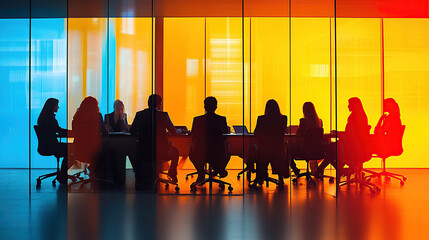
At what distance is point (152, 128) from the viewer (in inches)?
269

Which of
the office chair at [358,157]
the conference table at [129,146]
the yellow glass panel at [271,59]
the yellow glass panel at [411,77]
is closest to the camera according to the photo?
the office chair at [358,157]

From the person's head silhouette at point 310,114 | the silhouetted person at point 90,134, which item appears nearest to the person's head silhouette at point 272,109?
the person's head silhouette at point 310,114

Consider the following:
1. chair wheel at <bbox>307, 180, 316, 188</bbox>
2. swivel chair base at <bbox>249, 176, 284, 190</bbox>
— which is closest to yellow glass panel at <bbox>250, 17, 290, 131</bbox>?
chair wheel at <bbox>307, 180, 316, 188</bbox>

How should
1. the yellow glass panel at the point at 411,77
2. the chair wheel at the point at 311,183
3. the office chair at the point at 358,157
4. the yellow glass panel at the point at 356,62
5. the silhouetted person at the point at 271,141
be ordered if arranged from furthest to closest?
the yellow glass panel at the point at 411,77, the chair wheel at the point at 311,183, the silhouetted person at the point at 271,141, the office chair at the point at 358,157, the yellow glass panel at the point at 356,62

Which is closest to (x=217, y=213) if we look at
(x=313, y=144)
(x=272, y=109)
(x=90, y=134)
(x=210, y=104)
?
(x=210, y=104)

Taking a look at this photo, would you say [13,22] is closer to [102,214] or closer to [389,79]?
[102,214]

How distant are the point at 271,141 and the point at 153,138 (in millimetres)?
1843

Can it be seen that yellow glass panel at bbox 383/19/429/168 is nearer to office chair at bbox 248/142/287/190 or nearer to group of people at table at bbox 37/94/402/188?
group of people at table at bbox 37/94/402/188

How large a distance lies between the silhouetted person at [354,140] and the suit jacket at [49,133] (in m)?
4.25

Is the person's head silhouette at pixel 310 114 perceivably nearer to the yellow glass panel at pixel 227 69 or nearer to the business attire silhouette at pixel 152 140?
the yellow glass panel at pixel 227 69

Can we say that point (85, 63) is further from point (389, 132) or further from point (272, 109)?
point (389, 132)

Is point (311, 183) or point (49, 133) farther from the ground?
Answer: point (49, 133)

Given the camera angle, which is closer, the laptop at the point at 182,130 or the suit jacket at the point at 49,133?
the laptop at the point at 182,130

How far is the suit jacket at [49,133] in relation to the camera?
7.39 meters
